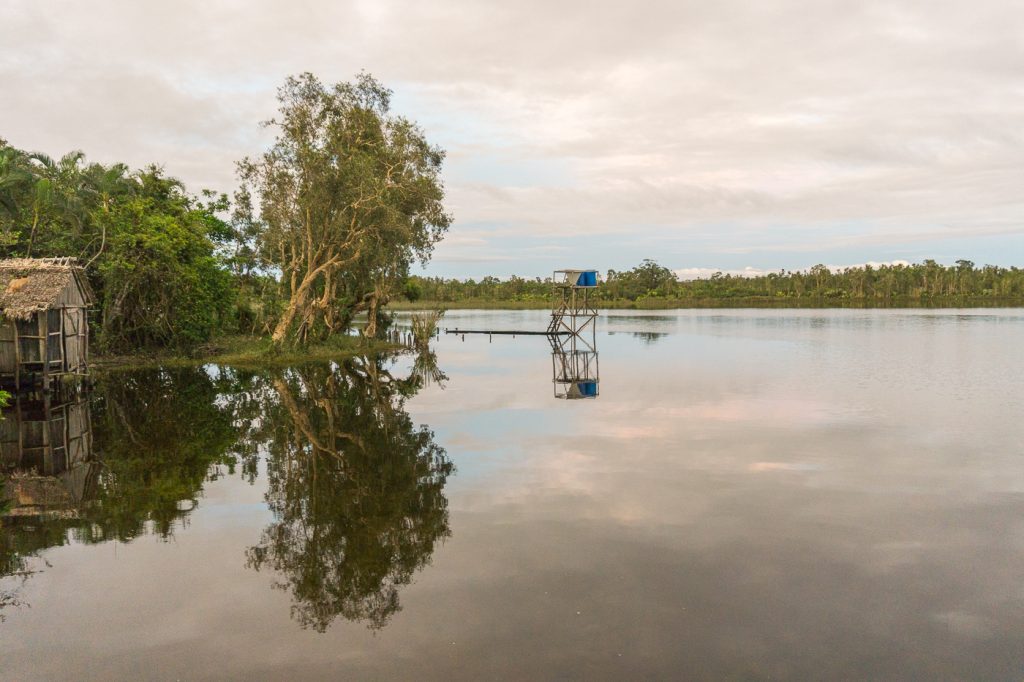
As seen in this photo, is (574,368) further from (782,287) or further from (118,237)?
(782,287)

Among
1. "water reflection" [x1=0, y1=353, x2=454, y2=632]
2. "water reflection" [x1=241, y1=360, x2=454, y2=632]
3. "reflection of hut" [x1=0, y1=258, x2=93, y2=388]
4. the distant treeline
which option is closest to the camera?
"water reflection" [x1=241, y1=360, x2=454, y2=632]

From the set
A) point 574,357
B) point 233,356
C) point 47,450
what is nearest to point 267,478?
point 47,450

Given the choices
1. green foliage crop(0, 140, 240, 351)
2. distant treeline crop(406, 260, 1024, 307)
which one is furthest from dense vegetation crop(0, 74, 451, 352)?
distant treeline crop(406, 260, 1024, 307)

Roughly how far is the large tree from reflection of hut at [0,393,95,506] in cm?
1541

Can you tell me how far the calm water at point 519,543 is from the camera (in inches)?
303

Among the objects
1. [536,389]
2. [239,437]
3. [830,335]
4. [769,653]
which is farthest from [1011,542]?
[830,335]

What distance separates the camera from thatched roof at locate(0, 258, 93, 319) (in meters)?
24.8

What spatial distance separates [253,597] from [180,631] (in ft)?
3.46

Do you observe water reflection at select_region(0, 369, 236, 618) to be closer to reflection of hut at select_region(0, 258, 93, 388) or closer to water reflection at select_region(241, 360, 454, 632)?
reflection of hut at select_region(0, 258, 93, 388)

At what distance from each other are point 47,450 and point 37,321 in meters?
10.5

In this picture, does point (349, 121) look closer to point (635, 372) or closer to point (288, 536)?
point (635, 372)

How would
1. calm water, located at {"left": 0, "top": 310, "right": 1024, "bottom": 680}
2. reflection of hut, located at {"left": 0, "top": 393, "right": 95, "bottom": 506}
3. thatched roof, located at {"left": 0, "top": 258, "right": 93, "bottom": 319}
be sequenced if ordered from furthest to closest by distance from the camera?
thatched roof, located at {"left": 0, "top": 258, "right": 93, "bottom": 319}
reflection of hut, located at {"left": 0, "top": 393, "right": 95, "bottom": 506}
calm water, located at {"left": 0, "top": 310, "right": 1024, "bottom": 680}

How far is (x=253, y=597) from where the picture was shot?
30.1ft

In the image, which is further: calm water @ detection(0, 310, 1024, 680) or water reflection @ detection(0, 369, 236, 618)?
water reflection @ detection(0, 369, 236, 618)
